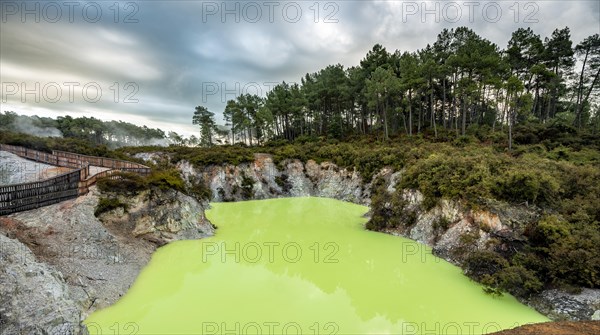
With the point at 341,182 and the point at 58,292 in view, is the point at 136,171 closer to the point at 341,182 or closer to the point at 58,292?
the point at 58,292

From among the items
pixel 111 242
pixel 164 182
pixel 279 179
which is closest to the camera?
pixel 111 242

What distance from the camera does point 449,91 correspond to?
42.5 metres

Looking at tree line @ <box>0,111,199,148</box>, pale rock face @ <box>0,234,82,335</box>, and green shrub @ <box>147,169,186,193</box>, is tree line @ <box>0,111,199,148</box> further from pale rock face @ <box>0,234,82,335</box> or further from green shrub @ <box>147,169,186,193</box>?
pale rock face @ <box>0,234,82,335</box>

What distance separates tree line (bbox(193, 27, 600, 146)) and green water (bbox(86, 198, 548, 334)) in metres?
23.2

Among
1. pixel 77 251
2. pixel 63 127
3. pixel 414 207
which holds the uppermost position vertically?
pixel 63 127

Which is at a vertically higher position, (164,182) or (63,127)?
(63,127)

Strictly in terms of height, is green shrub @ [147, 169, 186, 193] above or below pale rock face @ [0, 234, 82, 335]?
above

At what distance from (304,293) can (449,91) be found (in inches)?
1665

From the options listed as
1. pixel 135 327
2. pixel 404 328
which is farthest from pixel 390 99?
pixel 135 327

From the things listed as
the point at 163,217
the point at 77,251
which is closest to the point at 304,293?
the point at 77,251

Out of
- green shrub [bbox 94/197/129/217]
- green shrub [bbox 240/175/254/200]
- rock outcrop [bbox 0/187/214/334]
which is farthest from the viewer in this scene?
green shrub [bbox 240/175/254/200]

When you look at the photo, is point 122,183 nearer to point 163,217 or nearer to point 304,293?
point 163,217

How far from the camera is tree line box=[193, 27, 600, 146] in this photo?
113 feet

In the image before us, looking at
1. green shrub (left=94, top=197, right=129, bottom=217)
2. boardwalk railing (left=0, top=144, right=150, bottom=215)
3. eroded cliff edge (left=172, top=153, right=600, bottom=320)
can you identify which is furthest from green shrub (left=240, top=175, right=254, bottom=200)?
green shrub (left=94, top=197, right=129, bottom=217)
